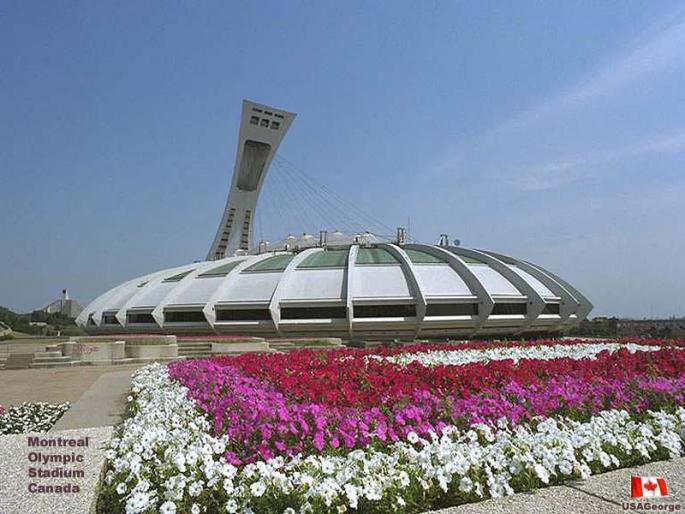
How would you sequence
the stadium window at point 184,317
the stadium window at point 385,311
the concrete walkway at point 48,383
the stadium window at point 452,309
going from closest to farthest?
the concrete walkway at point 48,383, the stadium window at point 385,311, the stadium window at point 452,309, the stadium window at point 184,317

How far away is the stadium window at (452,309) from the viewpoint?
31516mm

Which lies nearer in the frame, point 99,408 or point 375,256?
point 99,408

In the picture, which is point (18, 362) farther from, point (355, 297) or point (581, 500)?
point (581, 500)

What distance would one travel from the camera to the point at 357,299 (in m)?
30.4

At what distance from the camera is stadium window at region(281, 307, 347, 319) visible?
3133 centimetres

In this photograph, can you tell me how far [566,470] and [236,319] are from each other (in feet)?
94.7

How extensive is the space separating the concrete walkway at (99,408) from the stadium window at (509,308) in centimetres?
2357

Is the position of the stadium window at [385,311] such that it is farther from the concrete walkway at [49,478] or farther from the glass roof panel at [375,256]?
the concrete walkway at [49,478]

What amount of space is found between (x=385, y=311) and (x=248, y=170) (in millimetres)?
24392

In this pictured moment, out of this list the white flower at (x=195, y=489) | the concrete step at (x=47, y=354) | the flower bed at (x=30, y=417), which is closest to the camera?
the white flower at (x=195, y=489)

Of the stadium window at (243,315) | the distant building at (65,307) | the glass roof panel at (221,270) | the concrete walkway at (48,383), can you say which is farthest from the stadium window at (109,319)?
the distant building at (65,307)

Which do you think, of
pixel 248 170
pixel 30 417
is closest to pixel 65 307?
pixel 248 170

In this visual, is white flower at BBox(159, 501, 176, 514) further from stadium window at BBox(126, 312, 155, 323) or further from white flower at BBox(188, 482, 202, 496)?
stadium window at BBox(126, 312, 155, 323)

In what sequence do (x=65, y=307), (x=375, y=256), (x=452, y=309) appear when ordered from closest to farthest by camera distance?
(x=452, y=309) → (x=375, y=256) → (x=65, y=307)
